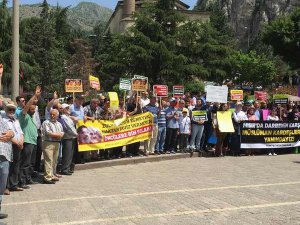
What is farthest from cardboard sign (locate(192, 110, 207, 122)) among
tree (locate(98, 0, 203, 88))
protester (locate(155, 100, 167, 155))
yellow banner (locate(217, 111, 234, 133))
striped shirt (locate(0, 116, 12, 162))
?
tree (locate(98, 0, 203, 88))

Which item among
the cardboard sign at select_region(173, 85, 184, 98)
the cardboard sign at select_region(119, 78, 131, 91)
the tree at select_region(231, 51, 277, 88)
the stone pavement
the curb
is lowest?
the curb

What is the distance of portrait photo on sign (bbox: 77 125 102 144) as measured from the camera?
1296cm

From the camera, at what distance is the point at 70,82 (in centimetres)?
1549

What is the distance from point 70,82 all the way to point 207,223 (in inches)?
379

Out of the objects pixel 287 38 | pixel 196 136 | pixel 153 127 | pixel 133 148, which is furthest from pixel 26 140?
pixel 287 38

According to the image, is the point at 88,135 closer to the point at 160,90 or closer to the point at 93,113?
the point at 93,113

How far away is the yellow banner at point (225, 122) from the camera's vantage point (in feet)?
52.2

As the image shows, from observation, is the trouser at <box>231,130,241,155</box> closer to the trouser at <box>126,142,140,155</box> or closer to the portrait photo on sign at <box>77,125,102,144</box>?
the trouser at <box>126,142,140,155</box>

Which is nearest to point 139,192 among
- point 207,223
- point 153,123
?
point 207,223

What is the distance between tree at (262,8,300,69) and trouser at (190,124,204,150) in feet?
169

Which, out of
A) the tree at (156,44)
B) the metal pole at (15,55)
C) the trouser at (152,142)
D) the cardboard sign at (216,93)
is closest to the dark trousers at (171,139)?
the trouser at (152,142)

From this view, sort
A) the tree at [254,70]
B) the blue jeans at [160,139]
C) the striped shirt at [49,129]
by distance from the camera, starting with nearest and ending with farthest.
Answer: the striped shirt at [49,129] < the blue jeans at [160,139] < the tree at [254,70]

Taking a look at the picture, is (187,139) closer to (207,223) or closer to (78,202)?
(78,202)

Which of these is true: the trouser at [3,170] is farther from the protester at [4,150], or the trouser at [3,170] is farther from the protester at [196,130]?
the protester at [196,130]
